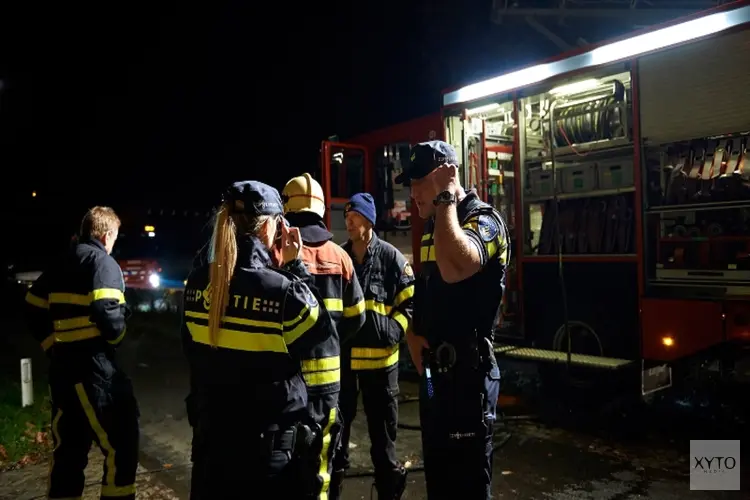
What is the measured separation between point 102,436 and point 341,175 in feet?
16.5

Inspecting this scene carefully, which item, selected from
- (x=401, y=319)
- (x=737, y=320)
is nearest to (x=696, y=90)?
(x=737, y=320)

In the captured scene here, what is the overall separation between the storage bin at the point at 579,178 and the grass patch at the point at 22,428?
17.4 ft

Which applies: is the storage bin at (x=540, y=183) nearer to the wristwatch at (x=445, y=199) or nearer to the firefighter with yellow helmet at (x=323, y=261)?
the firefighter with yellow helmet at (x=323, y=261)

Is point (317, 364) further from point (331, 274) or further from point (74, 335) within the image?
point (74, 335)

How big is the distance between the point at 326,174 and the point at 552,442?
13.5 ft

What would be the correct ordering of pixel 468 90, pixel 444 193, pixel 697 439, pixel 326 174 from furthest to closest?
1. pixel 326 174
2. pixel 468 90
3. pixel 697 439
4. pixel 444 193

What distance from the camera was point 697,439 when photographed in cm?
477

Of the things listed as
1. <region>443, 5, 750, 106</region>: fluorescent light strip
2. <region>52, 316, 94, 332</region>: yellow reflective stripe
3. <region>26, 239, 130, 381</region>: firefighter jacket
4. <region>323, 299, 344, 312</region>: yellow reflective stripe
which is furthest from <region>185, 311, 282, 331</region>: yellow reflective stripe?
<region>443, 5, 750, 106</region>: fluorescent light strip

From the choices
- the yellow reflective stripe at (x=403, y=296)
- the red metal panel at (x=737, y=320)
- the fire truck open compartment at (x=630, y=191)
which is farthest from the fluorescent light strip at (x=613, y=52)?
the yellow reflective stripe at (x=403, y=296)

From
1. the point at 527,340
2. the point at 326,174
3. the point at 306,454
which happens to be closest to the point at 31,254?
the point at 326,174

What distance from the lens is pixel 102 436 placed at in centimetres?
312

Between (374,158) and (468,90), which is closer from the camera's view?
(468,90)

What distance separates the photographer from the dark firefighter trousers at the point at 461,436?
2.30 meters

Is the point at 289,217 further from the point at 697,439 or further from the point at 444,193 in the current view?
the point at 697,439
